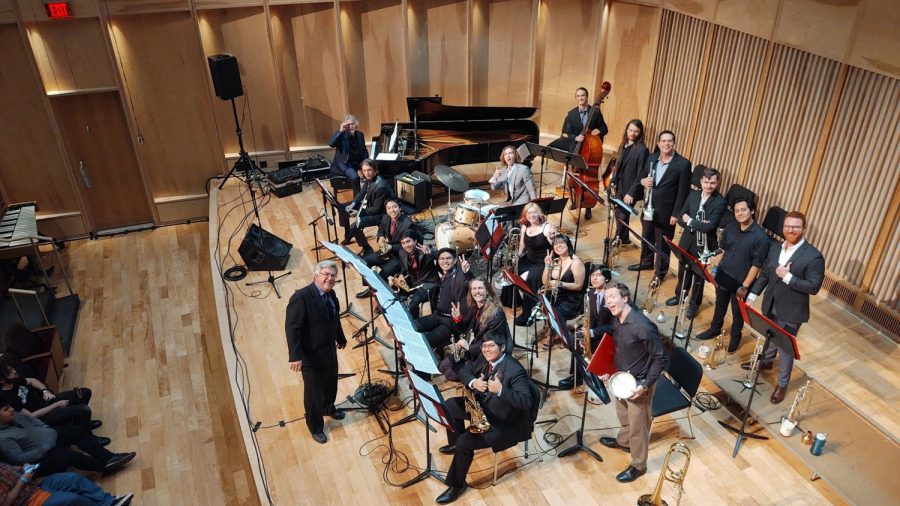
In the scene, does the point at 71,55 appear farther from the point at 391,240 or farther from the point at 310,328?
the point at 310,328

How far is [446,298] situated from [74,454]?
3304 mm

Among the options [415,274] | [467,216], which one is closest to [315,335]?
[415,274]

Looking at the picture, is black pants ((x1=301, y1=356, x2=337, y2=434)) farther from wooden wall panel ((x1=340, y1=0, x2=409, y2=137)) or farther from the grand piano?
wooden wall panel ((x1=340, y1=0, x2=409, y2=137))

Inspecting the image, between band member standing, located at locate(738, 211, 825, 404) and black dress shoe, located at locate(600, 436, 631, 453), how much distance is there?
122 cm

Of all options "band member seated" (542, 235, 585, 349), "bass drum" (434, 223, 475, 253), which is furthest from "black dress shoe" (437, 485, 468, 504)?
"bass drum" (434, 223, 475, 253)

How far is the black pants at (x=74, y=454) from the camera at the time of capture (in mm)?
5129

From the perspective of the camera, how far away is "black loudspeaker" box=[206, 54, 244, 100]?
802 centimetres

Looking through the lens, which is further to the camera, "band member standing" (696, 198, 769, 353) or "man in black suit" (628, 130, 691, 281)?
"man in black suit" (628, 130, 691, 281)

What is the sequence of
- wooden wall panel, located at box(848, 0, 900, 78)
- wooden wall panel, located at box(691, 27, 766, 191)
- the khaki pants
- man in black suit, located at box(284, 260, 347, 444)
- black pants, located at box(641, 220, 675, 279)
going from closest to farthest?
the khaki pants → man in black suit, located at box(284, 260, 347, 444) → wooden wall panel, located at box(848, 0, 900, 78) → black pants, located at box(641, 220, 675, 279) → wooden wall panel, located at box(691, 27, 766, 191)

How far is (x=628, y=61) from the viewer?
9500mm

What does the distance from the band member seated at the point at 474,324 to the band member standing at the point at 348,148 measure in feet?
10.7

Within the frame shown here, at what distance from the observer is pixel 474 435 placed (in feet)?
14.6

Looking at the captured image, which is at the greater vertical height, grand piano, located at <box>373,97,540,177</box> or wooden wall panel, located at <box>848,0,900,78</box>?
wooden wall panel, located at <box>848,0,900,78</box>

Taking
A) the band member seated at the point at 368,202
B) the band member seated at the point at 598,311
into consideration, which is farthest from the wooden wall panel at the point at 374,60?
the band member seated at the point at 598,311
